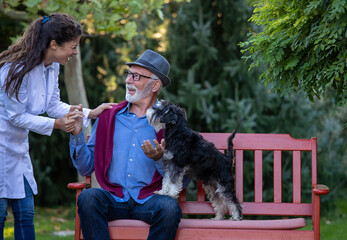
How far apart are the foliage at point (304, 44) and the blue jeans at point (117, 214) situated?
1.32 meters

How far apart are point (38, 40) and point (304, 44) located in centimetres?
199

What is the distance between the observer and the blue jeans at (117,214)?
141 inches

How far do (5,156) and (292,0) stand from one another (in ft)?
8.03

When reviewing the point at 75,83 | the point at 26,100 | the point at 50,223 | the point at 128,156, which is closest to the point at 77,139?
the point at 128,156

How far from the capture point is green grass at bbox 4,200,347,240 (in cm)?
639

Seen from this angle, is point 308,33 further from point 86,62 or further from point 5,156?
point 86,62

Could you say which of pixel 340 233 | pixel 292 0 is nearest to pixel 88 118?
pixel 292 0

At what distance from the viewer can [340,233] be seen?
6.66 m

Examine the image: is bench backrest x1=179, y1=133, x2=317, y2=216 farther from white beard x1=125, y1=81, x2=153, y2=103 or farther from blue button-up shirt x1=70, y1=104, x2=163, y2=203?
white beard x1=125, y1=81, x2=153, y2=103

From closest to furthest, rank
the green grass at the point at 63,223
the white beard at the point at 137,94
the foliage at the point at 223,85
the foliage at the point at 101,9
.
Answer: the white beard at the point at 137,94 < the foliage at the point at 101,9 < the green grass at the point at 63,223 < the foliage at the point at 223,85

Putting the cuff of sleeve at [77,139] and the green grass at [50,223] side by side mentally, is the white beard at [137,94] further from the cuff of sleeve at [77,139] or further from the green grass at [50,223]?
the green grass at [50,223]

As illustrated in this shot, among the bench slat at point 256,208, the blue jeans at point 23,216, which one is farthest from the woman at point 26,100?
the bench slat at point 256,208

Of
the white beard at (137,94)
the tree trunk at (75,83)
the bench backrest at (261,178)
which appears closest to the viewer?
the white beard at (137,94)

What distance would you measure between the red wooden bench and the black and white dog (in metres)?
0.23
